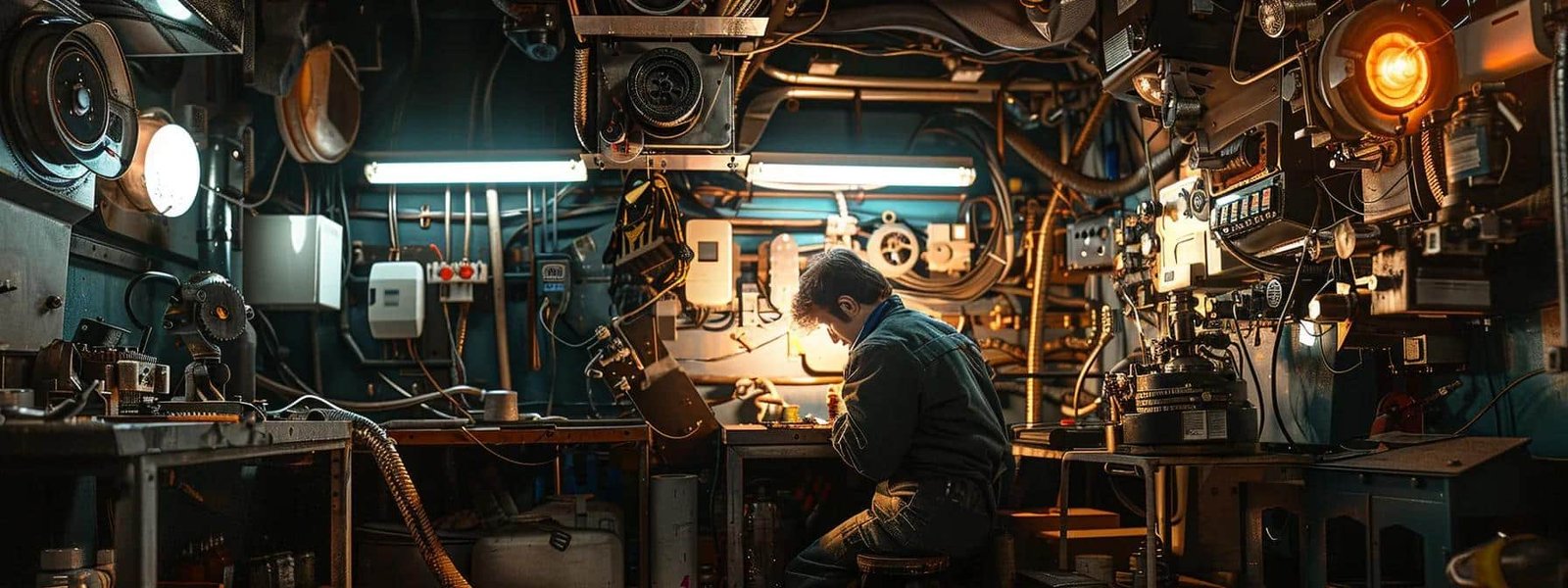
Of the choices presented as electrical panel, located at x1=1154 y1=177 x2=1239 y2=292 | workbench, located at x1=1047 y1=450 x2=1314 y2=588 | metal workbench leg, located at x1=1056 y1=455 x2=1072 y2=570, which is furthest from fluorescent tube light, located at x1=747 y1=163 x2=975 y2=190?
workbench, located at x1=1047 y1=450 x2=1314 y2=588

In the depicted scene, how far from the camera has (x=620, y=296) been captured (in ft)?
20.1

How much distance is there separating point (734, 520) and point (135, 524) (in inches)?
116

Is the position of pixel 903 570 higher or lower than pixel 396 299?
lower

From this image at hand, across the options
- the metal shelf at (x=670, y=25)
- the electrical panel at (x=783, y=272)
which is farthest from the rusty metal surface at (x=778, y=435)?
the metal shelf at (x=670, y=25)

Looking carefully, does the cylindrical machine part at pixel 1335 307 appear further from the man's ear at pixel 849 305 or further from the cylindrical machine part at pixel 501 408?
the cylindrical machine part at pixel 501 408

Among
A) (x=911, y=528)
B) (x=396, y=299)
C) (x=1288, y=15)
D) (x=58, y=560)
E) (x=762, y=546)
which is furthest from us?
(x=396, y=299)

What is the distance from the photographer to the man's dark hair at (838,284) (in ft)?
15.0

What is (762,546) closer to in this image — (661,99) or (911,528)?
(911,528)

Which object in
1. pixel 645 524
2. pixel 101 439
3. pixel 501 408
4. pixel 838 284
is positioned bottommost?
pixel 645 524

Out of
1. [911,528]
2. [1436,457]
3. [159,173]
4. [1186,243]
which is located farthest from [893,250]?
[159,173]

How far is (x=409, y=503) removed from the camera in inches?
177

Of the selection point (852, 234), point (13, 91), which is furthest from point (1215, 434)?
point (13, 91)

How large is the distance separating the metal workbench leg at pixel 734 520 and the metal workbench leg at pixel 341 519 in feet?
5.68

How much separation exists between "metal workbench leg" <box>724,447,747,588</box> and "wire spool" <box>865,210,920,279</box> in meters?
1.63
